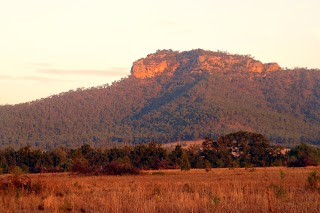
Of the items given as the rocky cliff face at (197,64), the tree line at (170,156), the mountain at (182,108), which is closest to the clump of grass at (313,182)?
the tree line at (170,156)

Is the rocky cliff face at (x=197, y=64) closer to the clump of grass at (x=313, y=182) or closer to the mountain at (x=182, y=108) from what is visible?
the mountain at (x=182, y=108)

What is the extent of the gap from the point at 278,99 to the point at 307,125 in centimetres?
1910

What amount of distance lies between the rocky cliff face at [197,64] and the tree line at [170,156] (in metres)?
96.1

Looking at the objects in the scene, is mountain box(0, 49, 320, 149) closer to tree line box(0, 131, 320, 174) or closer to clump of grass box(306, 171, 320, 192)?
tree line box(0, 131, 320, 174)

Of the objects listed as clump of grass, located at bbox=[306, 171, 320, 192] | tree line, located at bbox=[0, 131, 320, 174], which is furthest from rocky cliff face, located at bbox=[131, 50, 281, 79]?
clump of grass, located at bbox=[306, 171, 320, 192]

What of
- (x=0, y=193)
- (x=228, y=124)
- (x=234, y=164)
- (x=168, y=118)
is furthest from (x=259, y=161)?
(x=168, y=118)

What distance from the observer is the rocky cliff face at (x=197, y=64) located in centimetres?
16456

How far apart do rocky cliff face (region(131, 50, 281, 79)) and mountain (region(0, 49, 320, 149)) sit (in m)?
0.33

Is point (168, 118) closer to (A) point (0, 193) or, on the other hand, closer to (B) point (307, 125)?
(B) point (307, 125)

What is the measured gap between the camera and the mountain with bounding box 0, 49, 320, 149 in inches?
4660

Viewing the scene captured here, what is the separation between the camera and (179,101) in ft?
443

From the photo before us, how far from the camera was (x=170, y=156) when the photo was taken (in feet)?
187

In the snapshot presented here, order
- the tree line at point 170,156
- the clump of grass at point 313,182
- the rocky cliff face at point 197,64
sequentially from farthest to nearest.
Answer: the rocky cliff face at point 197,64
the tree line at point 170,156
the clump of grass at point 313,182

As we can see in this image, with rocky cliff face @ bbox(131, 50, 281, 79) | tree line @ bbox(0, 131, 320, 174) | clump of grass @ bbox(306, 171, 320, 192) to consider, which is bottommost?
tree line @ bbox(0, 131, 320, 174)
